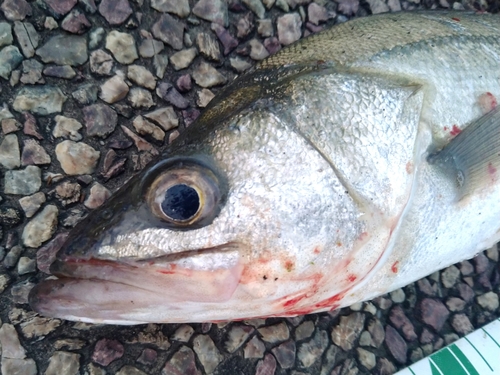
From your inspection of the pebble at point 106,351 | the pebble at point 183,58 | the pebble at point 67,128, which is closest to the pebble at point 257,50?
the pebble at point 183,58

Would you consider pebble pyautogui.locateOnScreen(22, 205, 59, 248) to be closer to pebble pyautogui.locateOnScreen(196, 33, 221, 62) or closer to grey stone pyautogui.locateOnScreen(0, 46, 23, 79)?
grey stone pyautogui.locateOnScreen(0, 46, 23, 79)

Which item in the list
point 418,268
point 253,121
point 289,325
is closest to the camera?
point 253,121

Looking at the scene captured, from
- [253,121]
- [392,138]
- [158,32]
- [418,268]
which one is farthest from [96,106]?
[418,268]

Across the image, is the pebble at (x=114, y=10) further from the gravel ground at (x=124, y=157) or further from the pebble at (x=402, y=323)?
the pebble at (x=402, y=323)

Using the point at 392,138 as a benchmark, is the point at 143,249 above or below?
below

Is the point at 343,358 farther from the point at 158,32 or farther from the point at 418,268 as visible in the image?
the point at 158,32

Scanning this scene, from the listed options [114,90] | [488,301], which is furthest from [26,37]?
[488,301]

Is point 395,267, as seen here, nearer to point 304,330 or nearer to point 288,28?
point 304,330

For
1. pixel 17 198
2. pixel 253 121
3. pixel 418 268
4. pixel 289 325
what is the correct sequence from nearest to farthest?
pixel 253 121
pixel 418 268
pixel 17 198
pixel 289 325
